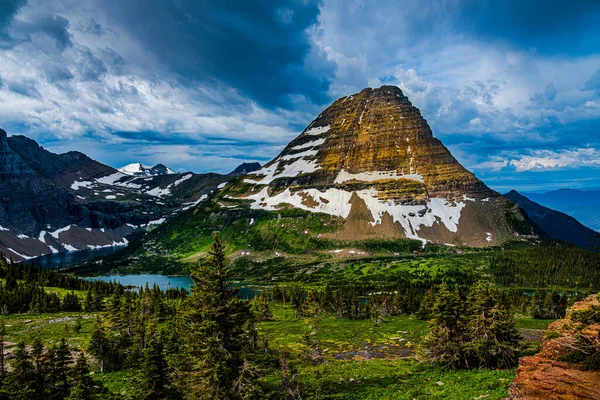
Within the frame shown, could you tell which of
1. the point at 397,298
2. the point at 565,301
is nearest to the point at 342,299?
the point at 397,298

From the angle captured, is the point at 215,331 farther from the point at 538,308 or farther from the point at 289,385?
the point at 538,308

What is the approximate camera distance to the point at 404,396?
3067 centimetres

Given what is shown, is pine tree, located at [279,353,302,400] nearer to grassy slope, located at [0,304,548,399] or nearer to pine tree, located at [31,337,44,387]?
grassy slope, located at [0,304,548,399]

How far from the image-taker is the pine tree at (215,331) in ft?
80.2

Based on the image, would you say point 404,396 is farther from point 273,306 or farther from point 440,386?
point 273,306

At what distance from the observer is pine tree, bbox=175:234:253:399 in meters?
24.4

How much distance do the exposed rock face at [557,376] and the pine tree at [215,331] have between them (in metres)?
17.9

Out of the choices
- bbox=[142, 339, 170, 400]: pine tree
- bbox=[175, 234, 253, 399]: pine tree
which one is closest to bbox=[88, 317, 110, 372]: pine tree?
bbox=[142, 339, 170, 400]: pine tree

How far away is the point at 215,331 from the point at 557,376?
2111 cm

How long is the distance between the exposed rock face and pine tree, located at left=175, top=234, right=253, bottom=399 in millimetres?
17877

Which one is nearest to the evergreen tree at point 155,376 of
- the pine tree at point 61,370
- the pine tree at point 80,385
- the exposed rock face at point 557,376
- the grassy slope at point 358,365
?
the pine tree at point 80,385

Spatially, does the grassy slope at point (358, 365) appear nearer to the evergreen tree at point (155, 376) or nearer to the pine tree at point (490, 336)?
the pine tree at point (490, 336)

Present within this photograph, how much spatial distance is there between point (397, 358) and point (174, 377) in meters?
31.2

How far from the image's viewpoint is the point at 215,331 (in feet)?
83.7
